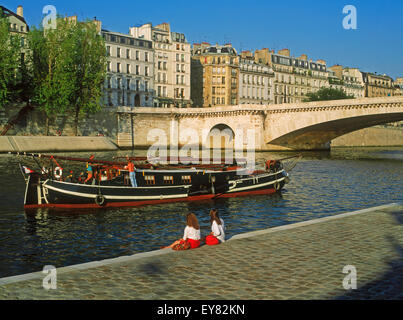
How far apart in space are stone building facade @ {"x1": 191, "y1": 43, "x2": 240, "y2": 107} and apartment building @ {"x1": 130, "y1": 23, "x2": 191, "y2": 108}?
613 cm

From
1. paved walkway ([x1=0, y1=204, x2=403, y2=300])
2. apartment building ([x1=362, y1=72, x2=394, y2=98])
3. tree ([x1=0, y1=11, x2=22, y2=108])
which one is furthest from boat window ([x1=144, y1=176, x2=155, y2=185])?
apartment building ([x1=362, y1=72, x2=394, y2=98])

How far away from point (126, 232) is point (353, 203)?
565 inches

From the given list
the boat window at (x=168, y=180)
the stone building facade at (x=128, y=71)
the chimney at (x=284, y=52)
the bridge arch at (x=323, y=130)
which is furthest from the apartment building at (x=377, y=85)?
the boat window at (x=168, y=180)

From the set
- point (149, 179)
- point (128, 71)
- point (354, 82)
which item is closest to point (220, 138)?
point (128, 71)

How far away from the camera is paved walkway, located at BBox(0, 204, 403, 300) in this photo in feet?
31.2

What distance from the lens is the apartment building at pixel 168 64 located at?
105 m

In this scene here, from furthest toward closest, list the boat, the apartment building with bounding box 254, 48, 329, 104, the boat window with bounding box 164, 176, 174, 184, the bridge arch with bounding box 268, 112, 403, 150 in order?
the apartment building with bounding box 254, 48, 329, 104, the bridge arch with bounding box 268, 112, 403, 150, the boat window with bounding box 164, 176, 174, 184, the boat

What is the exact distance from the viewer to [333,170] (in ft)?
161

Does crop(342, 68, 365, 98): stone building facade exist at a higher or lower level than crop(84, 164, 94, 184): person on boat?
higher

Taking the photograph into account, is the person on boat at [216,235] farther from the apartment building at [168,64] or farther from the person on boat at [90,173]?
the apartment building at [168,64]

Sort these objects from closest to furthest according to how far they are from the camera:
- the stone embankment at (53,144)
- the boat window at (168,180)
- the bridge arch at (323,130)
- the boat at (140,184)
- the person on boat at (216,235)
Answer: the person on boat at (216,235)
the boat at (140,184)
the boat window at (168,180)
the stone embankment at (53,144)
the bridge arch at (323,130)

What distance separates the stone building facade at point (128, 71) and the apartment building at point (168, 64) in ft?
8.46

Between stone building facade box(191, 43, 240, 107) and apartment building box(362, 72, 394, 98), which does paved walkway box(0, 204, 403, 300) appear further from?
apartment building box(362, 72, 394, 98)

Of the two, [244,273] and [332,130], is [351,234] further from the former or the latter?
[332,130]
